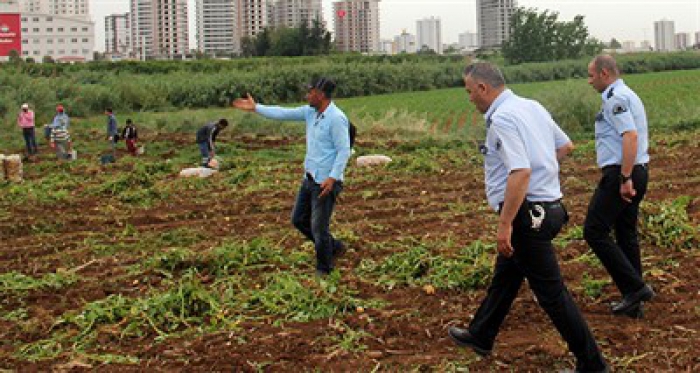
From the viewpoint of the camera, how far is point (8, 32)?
84.2 metres

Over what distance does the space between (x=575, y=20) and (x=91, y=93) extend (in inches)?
2291

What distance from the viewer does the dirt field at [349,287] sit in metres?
4.91

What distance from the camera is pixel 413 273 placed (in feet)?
22.3

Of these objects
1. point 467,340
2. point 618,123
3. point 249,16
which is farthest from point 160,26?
point 467,340

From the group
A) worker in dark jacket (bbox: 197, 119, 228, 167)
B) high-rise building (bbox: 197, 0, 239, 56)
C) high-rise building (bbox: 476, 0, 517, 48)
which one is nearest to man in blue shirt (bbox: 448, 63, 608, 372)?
worker in dark jacket (bbox: 197, 119, 228, 167)

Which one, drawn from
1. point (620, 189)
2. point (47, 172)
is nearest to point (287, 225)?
point (620, 189)

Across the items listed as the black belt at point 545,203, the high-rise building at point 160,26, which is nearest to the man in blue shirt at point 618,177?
the black belt at point 545,203

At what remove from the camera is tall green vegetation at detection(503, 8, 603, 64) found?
76938mm

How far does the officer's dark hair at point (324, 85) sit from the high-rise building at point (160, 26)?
14285 centimetres

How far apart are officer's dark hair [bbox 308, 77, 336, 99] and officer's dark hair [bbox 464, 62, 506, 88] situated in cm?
230

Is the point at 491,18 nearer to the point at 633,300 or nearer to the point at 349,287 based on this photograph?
the point at 349,287

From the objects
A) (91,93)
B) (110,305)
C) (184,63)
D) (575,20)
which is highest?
(575,20)

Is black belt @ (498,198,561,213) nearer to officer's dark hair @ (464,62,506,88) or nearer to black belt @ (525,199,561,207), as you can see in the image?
black belt @ (525,199,561,207)

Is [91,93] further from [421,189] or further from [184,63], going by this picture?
[421,189]
